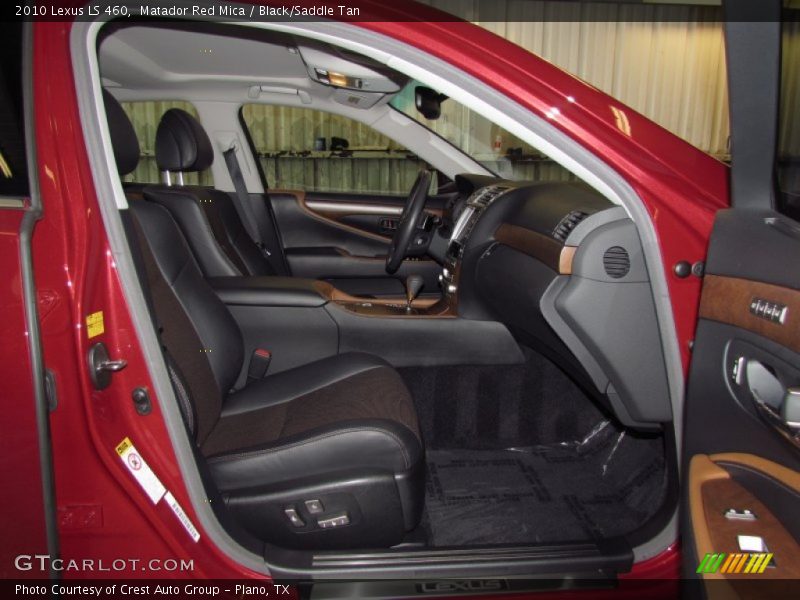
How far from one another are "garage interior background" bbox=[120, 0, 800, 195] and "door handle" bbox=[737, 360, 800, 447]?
5.38 m

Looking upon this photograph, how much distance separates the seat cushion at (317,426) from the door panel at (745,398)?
58 centimetres

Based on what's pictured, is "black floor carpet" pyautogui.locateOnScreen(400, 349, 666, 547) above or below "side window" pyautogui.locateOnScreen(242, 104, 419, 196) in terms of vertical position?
below

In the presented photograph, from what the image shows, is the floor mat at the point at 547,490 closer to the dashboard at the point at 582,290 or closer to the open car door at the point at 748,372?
the dashboard at the point at 582,290

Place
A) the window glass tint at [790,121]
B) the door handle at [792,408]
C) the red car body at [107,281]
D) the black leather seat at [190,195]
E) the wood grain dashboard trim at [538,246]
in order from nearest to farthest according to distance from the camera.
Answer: the door handle at [792,408], the window glass tint at [790,121], the red car body at [107,281], the wood grain dashboard trim at [538,246], the black leather seat at [190,195]

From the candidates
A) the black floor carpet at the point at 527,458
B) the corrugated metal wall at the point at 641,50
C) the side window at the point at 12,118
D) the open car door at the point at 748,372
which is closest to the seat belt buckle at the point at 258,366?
the black floor carpet at the point at 527,458

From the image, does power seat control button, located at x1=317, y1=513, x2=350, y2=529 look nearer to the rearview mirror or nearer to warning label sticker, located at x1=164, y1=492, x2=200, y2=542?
warning label sticker, located at x1=164, y1=492, x2=200, y2=542

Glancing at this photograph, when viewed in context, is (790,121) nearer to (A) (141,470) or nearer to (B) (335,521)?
(B) (335,521)

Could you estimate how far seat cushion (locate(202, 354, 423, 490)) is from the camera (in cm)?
126

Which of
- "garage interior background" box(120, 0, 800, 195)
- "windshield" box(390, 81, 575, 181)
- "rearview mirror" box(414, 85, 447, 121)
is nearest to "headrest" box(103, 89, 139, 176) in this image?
"rearview mirror" box(414, 85, 447, 121)

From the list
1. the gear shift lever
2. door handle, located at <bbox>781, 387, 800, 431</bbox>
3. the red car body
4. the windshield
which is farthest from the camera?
the windshield

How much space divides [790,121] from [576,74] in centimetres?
657

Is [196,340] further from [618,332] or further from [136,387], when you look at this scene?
[618,332]

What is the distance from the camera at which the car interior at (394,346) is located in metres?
1.27

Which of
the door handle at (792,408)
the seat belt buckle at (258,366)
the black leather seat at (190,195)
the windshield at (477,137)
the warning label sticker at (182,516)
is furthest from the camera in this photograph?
the windshield at (477,137)
